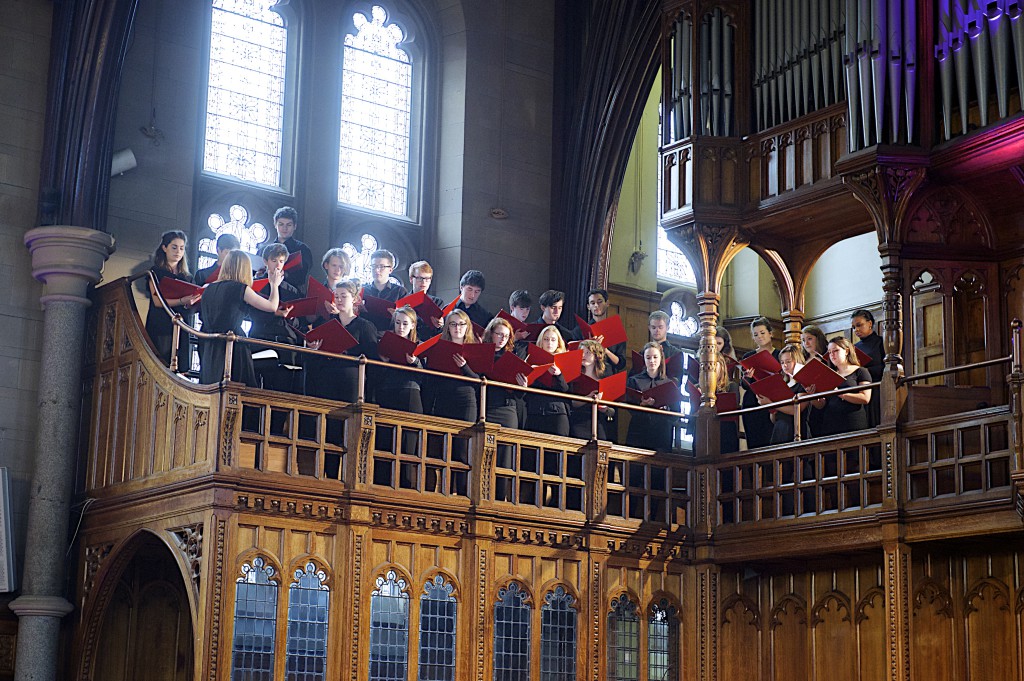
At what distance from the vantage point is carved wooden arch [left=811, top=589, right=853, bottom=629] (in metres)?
14.2

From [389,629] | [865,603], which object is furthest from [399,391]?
[865,603]

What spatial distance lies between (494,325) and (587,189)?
493 cm

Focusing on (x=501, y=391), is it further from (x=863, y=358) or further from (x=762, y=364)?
(x=863, y=358)

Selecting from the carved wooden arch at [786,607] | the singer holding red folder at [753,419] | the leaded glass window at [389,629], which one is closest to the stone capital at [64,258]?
the leaded glass window at [389,629]

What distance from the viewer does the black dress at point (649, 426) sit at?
1498cm

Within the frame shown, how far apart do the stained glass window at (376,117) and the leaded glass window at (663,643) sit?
570cm

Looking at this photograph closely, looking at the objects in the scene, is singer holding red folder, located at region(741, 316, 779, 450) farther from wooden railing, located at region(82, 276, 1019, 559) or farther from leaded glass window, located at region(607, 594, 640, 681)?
leaded glass window, located at region(607, 594, 640, 681)

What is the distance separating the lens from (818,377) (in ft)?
45.6

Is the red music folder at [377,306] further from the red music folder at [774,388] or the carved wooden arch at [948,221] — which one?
the carved wooden arch at [948,221]

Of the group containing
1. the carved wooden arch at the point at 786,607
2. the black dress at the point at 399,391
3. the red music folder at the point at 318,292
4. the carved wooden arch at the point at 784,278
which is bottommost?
the carved wooden arch at the point at 786,607

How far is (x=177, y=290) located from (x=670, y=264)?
30.3 feet

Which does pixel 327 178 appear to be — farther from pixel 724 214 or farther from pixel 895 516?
pixel 895 516

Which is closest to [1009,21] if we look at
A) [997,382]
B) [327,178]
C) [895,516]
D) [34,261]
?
[997,382]

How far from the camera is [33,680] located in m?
13.2
